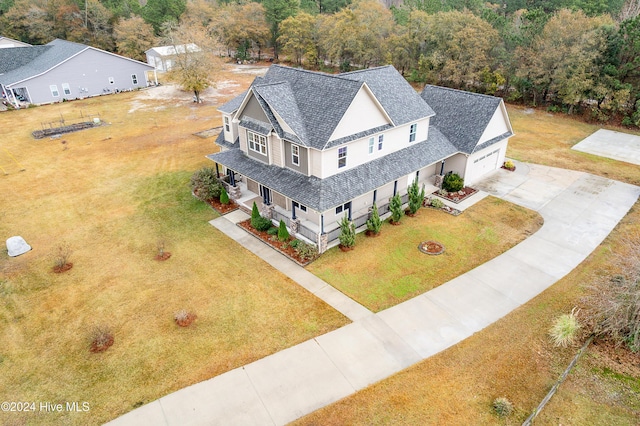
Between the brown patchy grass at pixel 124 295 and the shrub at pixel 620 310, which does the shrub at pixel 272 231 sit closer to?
the brown patchy grass at pixel 124 295

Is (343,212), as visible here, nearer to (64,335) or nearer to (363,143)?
(363,143)

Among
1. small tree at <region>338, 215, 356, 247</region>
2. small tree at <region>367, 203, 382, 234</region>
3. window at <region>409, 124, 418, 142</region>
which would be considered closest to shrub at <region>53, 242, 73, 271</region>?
small tree at <region>338, 215, 356, 247</region>

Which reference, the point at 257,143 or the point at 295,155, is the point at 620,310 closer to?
the point at 295,155

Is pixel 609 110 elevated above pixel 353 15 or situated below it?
below

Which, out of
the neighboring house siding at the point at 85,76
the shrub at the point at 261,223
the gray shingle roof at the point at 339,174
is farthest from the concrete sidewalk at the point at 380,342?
the neighboring house siding at the point at 85,76

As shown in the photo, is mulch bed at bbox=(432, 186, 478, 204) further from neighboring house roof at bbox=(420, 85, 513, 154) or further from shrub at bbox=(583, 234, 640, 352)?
shrub at bbox=(583, 234, 640, 352)

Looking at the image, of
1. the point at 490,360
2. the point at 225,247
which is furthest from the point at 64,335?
the point at 490,360

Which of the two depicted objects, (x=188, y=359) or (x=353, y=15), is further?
(x=353, y=15)
